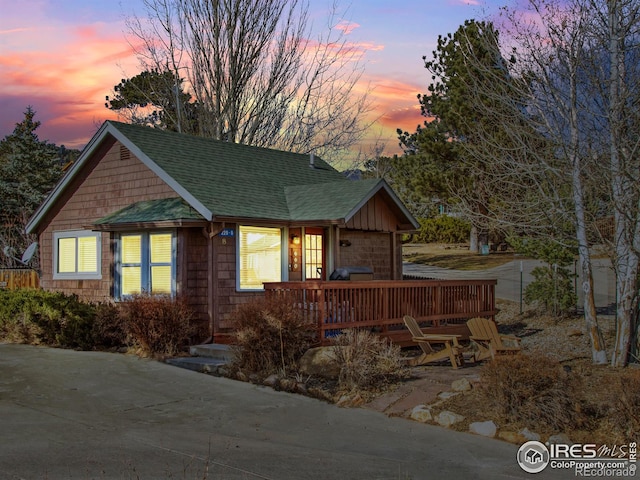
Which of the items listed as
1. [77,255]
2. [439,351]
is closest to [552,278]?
[439,351]

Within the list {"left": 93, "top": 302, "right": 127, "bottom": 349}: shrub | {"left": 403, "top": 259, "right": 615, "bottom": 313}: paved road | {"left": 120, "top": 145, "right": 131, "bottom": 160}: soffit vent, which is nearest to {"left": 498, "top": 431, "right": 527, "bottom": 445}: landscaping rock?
{"left": 93, "top": 302, "right": 127, "bottom": 349}: shrub

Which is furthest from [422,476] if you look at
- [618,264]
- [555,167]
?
[555,167]

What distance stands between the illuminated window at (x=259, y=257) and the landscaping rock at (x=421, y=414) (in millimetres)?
7116

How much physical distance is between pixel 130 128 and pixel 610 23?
11065 millimetres

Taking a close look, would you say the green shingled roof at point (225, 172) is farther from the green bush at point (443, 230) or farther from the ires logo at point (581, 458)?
the green bush at point (443, 230)

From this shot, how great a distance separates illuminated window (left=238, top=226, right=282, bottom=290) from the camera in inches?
602

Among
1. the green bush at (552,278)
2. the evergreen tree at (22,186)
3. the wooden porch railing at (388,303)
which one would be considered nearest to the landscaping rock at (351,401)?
the wooden porch railing at (388,303)

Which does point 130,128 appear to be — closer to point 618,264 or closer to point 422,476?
point 618,264

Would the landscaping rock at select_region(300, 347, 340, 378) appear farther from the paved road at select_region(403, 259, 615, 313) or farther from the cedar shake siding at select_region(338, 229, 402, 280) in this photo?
the paved road at select_region(403, 259, 615, 313)

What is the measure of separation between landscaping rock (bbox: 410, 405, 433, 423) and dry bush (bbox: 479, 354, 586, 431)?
0.77 m

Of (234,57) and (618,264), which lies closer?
(618,264)

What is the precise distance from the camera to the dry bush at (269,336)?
11.1 m

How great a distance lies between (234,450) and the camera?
7.17 m

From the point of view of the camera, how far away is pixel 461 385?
→ 9414 millimetres
